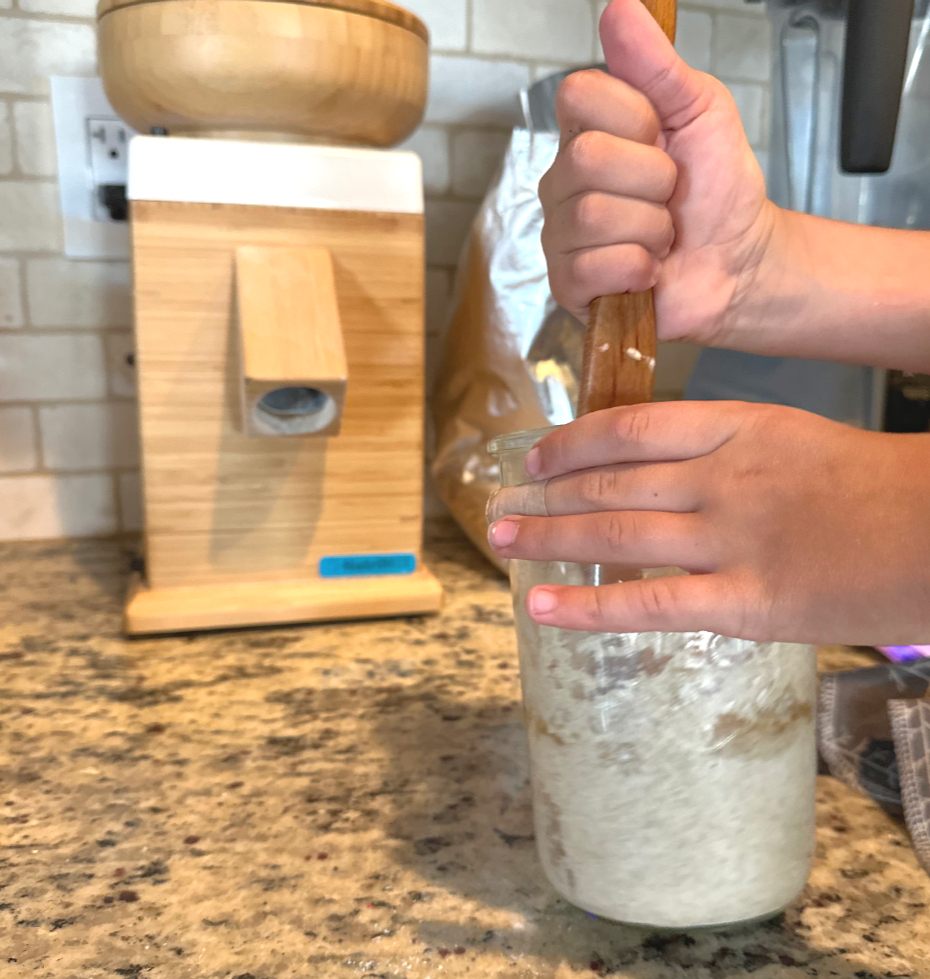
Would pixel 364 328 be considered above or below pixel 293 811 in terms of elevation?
above

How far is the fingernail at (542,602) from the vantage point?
0.30 m

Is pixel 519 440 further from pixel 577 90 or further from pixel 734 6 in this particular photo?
pixel 734 6

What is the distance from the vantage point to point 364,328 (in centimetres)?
69

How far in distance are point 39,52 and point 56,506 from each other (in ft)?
1.51

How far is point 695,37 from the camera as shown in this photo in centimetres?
101

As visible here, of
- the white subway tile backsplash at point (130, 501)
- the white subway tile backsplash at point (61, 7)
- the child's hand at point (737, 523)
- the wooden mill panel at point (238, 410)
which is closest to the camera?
the child's hand at point (737, 523)

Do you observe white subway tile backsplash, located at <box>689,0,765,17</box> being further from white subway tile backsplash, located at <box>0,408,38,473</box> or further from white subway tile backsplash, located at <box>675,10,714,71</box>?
white subway tile backsplash, located at <box>0,408,38,473</box>

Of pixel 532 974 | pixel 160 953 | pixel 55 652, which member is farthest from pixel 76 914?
pixel 55 652

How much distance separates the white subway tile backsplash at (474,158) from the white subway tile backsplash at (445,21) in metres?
0.09

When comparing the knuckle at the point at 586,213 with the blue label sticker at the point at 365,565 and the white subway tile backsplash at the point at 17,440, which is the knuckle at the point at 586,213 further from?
the white subway tile backsplash at the point at 17,440

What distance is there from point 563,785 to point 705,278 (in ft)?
1.05

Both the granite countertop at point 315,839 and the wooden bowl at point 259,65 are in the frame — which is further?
the wooden bowl at point 259,65

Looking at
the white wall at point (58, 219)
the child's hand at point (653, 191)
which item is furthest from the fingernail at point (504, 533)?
the white wall at point (58, 219)

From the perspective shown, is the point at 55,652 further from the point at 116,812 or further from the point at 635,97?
the point at 635,97
